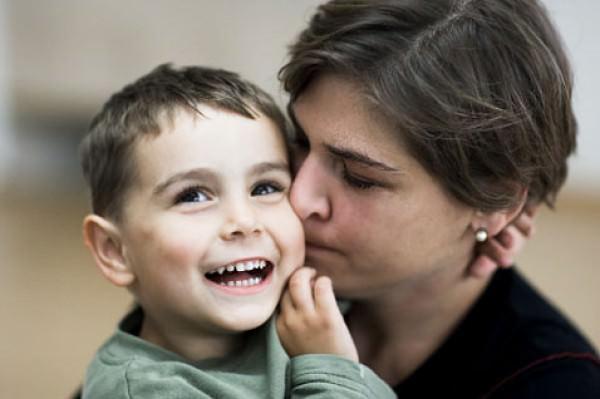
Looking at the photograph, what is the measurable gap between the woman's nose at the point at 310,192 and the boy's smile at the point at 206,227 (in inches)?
2.3

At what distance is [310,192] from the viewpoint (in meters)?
1.39

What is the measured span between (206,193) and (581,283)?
283cm

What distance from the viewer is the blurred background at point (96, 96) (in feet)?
12.6

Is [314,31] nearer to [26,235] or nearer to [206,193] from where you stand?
[206,193]

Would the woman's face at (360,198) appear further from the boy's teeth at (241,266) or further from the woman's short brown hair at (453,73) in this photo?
the boy's teeth at (241,266)

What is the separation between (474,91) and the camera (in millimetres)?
1362

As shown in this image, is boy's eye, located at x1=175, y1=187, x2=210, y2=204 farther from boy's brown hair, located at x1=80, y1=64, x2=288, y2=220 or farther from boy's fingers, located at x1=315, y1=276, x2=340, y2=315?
boy's fingers, located at x1=315, y1=276, x2=340, y2=315

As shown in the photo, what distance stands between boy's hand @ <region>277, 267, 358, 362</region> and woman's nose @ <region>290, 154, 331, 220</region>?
104 mm

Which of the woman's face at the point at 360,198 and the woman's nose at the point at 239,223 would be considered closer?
the woman's nose at the point at 239,223

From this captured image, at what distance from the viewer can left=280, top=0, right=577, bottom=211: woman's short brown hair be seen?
4.45 feet

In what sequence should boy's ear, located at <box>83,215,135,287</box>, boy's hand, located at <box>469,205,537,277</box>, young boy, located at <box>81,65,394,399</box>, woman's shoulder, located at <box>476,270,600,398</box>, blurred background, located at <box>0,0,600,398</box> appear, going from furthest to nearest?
blurred background, located at <box>0,0,600,398</box>, boy's hand, located at <box>469,205,537,277</box>, woman's shoulder, located at <box>476,270,600,398</box>, boy's ear, located at <box>83,215,135,287</box>, young boy, located at <box>81,65,394,399</box>

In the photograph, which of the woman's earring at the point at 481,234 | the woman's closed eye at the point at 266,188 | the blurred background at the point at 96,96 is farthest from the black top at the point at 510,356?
the blurred background at the point at 96,96

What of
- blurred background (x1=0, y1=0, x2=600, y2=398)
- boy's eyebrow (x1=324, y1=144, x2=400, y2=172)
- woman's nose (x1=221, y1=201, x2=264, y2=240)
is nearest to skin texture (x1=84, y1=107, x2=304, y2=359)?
woman's nose (x1=221, y1=201, x2=264, y2=240)

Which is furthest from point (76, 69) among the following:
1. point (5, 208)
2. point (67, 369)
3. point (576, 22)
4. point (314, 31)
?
point (314, 31)
